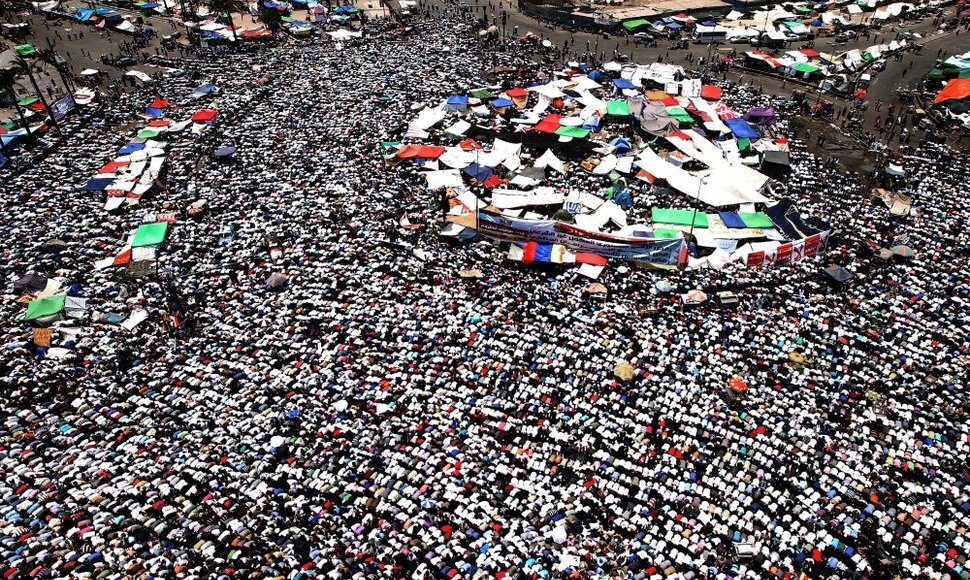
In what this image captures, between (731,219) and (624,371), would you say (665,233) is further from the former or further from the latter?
(624,371)

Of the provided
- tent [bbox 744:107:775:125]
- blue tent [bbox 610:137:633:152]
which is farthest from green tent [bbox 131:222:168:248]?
tent [bbox 744:107:775:125]

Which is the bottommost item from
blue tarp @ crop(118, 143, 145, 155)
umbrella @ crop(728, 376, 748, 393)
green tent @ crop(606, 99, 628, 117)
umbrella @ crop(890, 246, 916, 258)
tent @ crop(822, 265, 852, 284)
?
umbrella @ crop(728, 376, 748, 393)

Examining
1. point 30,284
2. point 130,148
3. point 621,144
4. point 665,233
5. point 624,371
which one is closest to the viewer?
point 624,371

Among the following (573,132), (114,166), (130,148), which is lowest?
(573,132)

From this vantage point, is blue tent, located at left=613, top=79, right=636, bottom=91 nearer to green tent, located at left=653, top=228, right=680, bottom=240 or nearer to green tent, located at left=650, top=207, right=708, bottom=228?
green tent, located at left=650, top=207, right=708, bottom=228

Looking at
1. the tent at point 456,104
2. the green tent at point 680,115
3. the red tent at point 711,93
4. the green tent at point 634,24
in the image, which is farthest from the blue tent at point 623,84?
the green tent at point 634,24

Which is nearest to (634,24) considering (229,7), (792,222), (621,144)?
(621,144)
